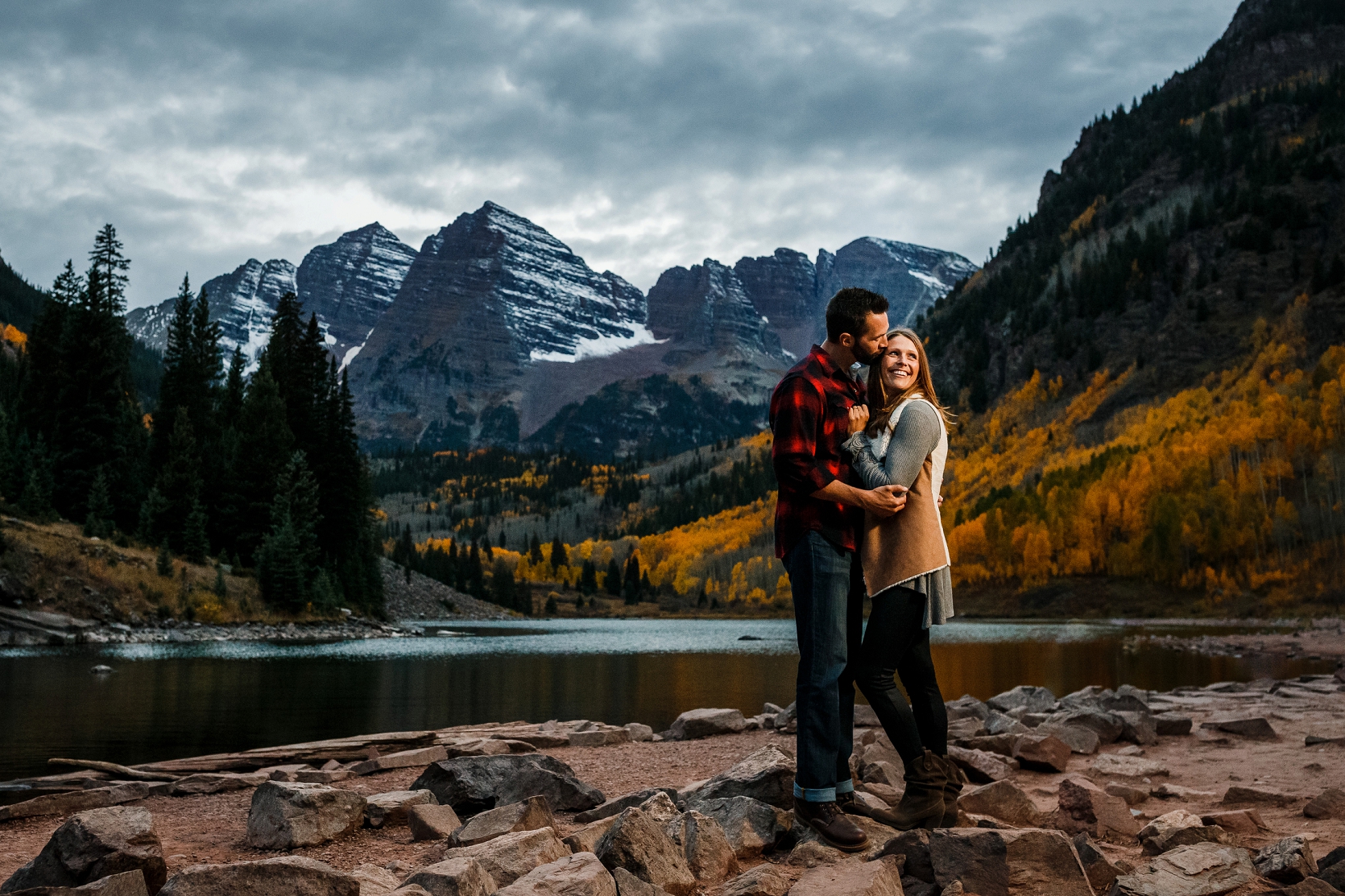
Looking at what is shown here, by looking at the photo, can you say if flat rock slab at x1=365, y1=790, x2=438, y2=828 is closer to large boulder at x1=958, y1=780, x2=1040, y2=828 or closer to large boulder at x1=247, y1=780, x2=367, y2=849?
large boulder at x1=247, y1=780, x2=367, y2=849

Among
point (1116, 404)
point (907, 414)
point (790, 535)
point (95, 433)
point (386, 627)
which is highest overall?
point (1116, 404)

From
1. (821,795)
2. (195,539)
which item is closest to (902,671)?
(821,795)

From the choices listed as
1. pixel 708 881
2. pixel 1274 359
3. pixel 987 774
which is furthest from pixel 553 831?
pixel 1274 359

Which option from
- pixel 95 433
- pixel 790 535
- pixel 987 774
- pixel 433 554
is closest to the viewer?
pixel 790 535

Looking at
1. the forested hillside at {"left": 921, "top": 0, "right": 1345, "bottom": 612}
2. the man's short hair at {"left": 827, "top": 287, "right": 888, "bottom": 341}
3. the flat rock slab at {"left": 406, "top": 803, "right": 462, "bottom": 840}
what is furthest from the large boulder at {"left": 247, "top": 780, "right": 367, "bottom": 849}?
the forested hillside at {"left": 921, "top": 0, "right": 1345, "bottom": 612}

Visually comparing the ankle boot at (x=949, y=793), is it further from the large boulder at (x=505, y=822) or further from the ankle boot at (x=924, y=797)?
the large boulder at (x=505, y=822)

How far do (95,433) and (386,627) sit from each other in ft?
65.7

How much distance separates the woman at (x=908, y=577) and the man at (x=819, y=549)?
0.53ft

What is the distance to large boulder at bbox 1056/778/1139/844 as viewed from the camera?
21.8ft

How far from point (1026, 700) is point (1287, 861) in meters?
11.4

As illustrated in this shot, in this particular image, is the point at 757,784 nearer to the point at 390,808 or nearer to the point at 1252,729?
the point at 390,808

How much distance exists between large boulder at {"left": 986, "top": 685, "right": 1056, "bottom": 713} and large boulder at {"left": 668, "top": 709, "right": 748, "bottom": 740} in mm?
4167

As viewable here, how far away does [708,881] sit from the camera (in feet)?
17.7

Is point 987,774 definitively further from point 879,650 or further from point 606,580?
point 606,580
